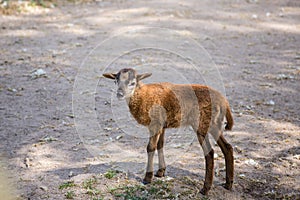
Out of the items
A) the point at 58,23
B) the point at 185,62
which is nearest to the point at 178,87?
the point at 185,62

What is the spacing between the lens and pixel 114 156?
17.9ft

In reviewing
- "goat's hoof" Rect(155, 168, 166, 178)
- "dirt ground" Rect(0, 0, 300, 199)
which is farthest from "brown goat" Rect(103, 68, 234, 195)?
"dirt ground" Rect(0, 0, 300, 199)

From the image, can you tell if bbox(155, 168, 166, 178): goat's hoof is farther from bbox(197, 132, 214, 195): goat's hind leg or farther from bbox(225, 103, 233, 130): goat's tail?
bbox(225, 103, 233, 130): goat's tail

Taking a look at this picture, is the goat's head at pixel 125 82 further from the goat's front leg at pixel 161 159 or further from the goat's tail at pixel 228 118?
the goat's tail at pixel 228 118

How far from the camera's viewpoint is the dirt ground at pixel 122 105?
191 inches

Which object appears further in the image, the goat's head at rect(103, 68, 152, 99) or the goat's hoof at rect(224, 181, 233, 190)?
the goat's hoof at rect(224, 181, 233, 190)

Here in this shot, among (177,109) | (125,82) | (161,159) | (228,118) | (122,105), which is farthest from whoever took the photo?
(122,105)

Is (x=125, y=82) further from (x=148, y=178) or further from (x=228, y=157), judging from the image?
(x=228, y=157)

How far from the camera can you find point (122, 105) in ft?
22.9

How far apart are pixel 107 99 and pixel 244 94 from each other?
217 cm

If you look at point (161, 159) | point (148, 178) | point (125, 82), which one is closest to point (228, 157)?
point (161, 159)

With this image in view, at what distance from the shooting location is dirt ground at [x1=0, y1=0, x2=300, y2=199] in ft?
15.9

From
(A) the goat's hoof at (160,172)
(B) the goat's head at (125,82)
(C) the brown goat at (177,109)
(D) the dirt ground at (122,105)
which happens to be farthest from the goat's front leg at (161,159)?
(B) the goat's head at (125,82)

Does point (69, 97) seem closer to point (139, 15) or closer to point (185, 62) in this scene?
point (185, 62)
